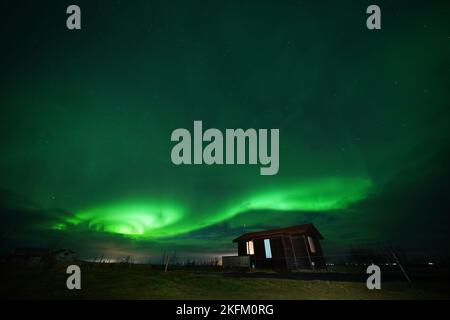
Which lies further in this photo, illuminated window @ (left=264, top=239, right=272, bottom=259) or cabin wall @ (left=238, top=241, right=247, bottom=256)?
cabin wall @ (left=238, top=241, right=247, bottom=256)

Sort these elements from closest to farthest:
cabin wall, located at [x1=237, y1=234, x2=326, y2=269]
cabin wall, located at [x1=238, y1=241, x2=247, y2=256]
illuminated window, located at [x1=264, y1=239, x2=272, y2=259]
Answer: cabin wall, located at [x1=237, y1=234, x2=326, y2=269]
illuminated window, located at [x1=264, y1=239, x2=272, y2=259]
cabin wall, located at [x1=238, y1=241, x2=247, y2=256]

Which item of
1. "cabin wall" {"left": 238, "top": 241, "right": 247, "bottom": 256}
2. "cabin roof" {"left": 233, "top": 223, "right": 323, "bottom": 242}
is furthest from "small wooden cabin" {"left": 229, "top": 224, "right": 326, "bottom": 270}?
"cabin wall" {"left": 238, "top": 241, "right": 247, "bottom": 256}

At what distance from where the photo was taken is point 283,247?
78.8 feet

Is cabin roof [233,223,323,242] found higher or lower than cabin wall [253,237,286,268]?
higher

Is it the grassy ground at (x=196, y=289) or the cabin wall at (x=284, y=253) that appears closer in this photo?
the grassy ground at (x=196, y=289)

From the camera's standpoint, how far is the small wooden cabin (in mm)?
23859

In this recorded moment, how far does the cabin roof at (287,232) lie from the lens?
953 inches

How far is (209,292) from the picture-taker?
35.6ft

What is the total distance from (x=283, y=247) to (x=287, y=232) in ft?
5.20

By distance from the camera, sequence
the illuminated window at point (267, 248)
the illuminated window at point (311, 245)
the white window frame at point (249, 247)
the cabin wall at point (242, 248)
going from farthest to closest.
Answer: the cabin wall at point (242, 248)
the white window frame at point (249, 247)
the illuminated window at point (311, 245)
the illuminated window at point (267, 248)

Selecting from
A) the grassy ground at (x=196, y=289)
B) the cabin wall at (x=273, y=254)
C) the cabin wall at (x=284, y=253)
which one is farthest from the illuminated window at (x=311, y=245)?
the grassy ground at (x=196, y=289)

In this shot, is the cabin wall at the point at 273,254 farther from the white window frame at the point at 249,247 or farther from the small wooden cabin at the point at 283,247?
the white window frame at the point at 249,247

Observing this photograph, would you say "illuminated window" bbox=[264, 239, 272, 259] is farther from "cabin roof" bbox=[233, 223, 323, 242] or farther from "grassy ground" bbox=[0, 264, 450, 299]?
"grassy ground" bbox=[0, 264, 450, 299]
